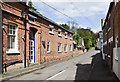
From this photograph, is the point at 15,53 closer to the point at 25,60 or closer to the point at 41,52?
the point at 25,60

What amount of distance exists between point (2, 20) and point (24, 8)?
3.13 m

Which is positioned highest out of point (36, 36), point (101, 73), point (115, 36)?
point (36, 36)

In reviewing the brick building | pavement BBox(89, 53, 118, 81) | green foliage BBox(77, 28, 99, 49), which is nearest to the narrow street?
pavement BBox(89, 53, 118, 81)

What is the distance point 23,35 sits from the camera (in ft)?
39.7

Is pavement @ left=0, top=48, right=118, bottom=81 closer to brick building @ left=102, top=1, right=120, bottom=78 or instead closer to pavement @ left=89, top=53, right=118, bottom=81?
pavement @ left=89, top=53, right=118, bottom=81

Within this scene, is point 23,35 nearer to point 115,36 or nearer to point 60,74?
point 60,74

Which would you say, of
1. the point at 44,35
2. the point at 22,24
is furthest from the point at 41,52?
A: the point at 22,24

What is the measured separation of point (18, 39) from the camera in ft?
37.7

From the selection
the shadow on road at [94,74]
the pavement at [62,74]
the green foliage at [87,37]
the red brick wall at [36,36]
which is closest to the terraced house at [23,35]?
the red brick wall at [36,36]

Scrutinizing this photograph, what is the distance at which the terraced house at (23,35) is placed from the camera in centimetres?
1016

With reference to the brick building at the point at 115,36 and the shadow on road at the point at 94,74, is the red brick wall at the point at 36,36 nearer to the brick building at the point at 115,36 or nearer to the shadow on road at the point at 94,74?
the shadow on road at the point at 94,74

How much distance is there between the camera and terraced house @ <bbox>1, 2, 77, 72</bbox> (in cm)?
1016

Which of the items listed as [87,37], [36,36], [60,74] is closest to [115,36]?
[60,74]

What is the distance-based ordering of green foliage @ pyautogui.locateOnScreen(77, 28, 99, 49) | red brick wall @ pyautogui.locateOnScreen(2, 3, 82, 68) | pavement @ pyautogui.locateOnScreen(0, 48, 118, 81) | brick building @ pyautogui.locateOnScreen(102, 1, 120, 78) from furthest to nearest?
1. green foliage @ pyautogui.locateOnScreen(77, 28, 99, 49)
2. red brick wall @ pyautogui.locateOnScreen(2, 3, 82, 68)
3. pavement @ pyautogui.locateOnScreen(0, 48, 118, 81)
4. brick building @ pyautogui.locateOnScreen(102, 1, 120, 78)
